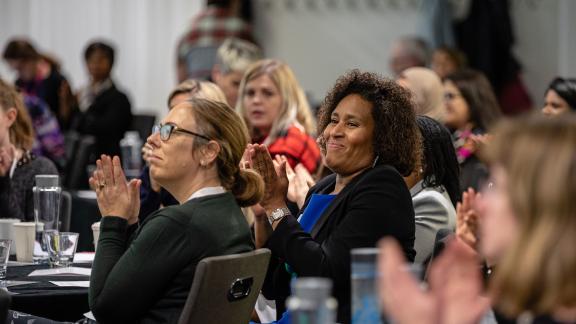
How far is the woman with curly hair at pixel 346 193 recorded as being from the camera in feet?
9.87

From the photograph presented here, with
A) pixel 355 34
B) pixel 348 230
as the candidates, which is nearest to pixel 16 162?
pixel 348 230

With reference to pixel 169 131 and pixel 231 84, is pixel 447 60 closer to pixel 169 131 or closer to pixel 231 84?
pixel 231 84

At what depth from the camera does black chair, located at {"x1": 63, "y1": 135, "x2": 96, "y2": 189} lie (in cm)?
680

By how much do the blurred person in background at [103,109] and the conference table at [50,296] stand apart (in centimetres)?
468

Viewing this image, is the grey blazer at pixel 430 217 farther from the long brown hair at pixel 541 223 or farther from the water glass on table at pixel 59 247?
the long brown hair at pixel 541 223

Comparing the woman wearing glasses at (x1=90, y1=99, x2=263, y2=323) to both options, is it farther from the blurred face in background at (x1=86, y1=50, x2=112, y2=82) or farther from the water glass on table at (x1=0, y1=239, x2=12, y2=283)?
the blurred face in background at (x1=86, y1=50, x2=112, y2=82)

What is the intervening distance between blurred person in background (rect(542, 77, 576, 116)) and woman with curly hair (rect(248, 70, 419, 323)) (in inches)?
91.3

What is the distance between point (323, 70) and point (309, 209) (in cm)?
567

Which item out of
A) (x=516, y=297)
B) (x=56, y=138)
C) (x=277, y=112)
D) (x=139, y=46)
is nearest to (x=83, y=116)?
(x=56, y=138)

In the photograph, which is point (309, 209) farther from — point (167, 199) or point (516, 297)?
point (516, 297)

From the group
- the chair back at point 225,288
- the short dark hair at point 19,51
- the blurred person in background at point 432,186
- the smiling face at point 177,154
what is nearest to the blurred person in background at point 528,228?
the chair back at point 225,288

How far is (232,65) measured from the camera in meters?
6.05

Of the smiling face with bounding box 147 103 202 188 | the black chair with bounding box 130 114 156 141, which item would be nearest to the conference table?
the smiling face with bounding box 147 103 202 188

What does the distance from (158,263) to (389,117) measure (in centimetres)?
92
